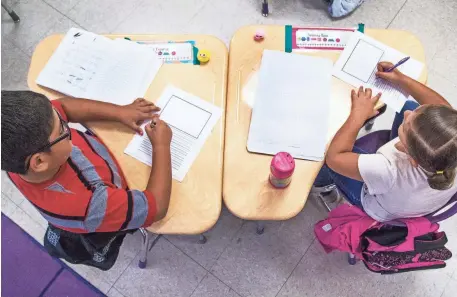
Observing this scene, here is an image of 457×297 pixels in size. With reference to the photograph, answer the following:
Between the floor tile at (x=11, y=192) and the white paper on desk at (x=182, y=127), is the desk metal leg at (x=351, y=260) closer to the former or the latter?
the white paper on desk at (x=182, y=127)

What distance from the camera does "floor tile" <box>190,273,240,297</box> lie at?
2004 millimetres

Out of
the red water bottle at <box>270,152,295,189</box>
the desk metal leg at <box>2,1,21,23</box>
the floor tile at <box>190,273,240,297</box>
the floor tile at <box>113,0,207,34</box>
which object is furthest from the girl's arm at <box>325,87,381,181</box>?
the desk metal leg at <box>2,1,21,23</box>

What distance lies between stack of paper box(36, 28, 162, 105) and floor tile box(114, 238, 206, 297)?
823mm

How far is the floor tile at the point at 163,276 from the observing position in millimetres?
2010

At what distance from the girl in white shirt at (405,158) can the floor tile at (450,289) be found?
2.33 ft

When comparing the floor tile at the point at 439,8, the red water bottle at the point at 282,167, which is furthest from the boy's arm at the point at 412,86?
the floor tile at the point at 439,8

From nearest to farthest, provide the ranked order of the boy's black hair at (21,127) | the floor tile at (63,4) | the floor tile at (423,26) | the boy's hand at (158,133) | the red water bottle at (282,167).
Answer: the boy's black hair at (21,127) < the red water bottle at (282,167) < the boy's hand at (158,133) < the floor tile at (423,26) < the floor tile at (63,4)

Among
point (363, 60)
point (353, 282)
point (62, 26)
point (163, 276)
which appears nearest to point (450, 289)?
point (353, 282)

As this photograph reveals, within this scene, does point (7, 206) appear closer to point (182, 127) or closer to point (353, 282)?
point (182, 127)

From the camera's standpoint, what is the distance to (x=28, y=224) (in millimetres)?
2098

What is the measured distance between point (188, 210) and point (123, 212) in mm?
205

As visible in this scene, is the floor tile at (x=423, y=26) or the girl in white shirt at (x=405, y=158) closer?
the girl in white shirt at (x=405, y=158)

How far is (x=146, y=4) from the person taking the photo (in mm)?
2541

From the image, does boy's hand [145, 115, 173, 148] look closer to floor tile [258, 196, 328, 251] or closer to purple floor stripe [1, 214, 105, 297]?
floor tile [258, 196, 328, 251]
